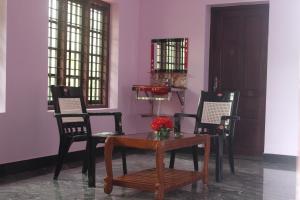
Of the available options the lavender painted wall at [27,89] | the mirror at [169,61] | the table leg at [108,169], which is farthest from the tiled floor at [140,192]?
the mirror at [169,61]

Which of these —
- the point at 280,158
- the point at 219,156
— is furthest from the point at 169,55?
the point at 219,156

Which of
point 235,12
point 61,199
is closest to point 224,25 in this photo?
point 235,12

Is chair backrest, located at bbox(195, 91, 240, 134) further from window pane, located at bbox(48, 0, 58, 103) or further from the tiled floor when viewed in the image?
window pane, located at bbox(48, 0, 58, 103)

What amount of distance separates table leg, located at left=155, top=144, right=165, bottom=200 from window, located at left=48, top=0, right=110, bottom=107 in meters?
2.26

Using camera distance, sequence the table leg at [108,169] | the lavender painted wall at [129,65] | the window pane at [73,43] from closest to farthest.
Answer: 1. the table leg at [108,169]
2. the lavender painted wall at [129,65]
3. the window pane at [73,43]

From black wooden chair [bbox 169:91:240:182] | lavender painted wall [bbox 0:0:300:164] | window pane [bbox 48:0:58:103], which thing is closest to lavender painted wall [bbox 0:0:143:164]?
lavender painted wall [bbox 0:0:300:164]

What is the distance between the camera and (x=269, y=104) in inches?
237

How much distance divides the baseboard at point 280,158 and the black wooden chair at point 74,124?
2.25 metres

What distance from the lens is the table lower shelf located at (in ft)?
12.5

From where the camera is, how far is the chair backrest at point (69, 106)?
4.68 meters

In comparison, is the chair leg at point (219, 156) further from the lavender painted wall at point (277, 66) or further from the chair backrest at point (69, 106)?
the chair backrest at point (69, 106)

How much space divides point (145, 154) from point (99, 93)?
1.13 m

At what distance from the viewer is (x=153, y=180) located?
3924mm

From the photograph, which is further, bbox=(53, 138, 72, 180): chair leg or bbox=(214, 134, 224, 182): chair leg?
bbox=(214, 134, 224, 182): chair leg
